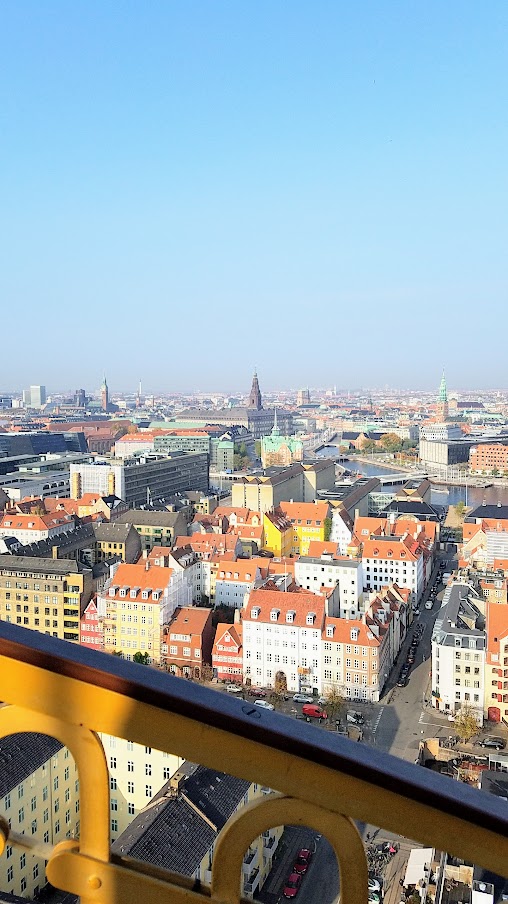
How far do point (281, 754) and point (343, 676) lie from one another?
19.5ft

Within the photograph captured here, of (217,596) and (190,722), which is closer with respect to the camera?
(190,722)

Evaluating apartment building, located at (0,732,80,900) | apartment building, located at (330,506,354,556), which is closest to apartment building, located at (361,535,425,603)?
apartment building, located at (330,506,354,556)

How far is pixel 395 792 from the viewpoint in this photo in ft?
1.19

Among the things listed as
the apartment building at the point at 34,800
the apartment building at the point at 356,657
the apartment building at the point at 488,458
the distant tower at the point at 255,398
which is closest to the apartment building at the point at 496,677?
the apartment building at the point at 356,657

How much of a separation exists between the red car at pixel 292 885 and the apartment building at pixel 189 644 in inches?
112

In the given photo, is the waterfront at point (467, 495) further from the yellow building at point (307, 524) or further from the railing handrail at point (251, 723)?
the railing handrail at point (251, 723)

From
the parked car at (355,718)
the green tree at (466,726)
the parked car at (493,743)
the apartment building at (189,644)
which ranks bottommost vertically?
the parked car at (493,743)

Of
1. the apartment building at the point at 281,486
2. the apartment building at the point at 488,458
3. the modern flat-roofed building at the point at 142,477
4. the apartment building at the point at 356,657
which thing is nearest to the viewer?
the apartment building at the point at 356,657

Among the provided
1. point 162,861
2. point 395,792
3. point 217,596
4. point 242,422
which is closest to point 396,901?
point 162,861

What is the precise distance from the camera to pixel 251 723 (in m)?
0.35

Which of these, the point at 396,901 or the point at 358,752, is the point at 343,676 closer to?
the point at 396,901

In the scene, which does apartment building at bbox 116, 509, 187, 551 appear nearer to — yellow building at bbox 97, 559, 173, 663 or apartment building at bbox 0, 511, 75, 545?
apartment building at bbox 0, 511, 75, 545

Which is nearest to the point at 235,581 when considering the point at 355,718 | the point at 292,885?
the point at 355,718

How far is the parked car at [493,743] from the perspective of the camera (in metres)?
5.18
